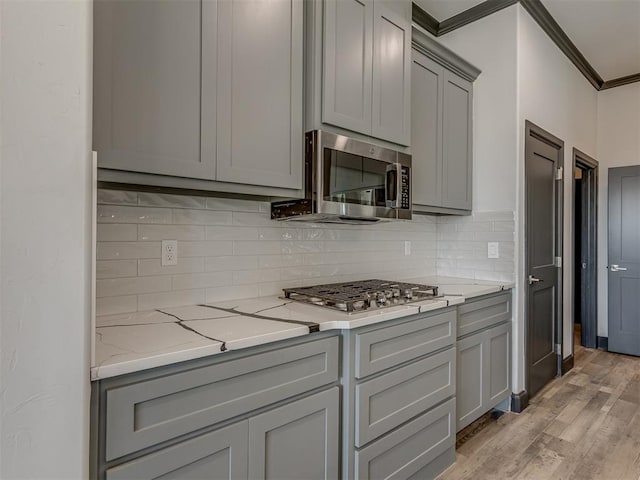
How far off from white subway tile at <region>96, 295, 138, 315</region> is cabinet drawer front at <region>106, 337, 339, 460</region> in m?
0.62

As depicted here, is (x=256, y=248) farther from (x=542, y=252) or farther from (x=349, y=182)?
(x=542, y=252)

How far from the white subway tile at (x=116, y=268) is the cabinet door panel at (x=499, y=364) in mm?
2095

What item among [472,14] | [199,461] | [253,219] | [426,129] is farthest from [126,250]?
[472,14]

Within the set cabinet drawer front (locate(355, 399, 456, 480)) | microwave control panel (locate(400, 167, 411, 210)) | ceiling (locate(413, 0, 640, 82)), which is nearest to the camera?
cabinet drawer front (locate(355, 399, 456, 480))

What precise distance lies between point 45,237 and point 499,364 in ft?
8.68

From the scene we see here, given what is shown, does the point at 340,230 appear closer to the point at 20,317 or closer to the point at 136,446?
the point at 136,446

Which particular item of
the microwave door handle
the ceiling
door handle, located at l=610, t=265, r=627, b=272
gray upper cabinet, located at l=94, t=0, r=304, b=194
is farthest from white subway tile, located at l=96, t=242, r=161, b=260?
door handle, located at l=610, t=265, r=627, b=272

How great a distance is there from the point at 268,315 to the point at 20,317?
2.87 ft

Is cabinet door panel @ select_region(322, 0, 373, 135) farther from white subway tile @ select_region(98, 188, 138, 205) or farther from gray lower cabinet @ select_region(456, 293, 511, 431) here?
gray lower cabinet @ select_region(456, 293, 511, 431)

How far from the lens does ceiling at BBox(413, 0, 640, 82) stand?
2887 millimetres

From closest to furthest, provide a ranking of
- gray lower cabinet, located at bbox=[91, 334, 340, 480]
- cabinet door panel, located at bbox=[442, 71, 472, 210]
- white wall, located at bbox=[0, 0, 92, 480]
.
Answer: white wall, located at bbox=[0, 0, 92, 480] → gray lower cabinet, located at bbox=[91, 334, 340, 480] → cabinet door panel, located at bbox=[442, 71, 472, 210]

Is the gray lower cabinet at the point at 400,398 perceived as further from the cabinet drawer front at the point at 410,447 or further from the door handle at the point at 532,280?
the door handle at the point at 532,280

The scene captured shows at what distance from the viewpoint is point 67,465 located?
859mm

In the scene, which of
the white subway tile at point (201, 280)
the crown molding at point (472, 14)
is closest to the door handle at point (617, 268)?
the crown molding at point (472, 14)
